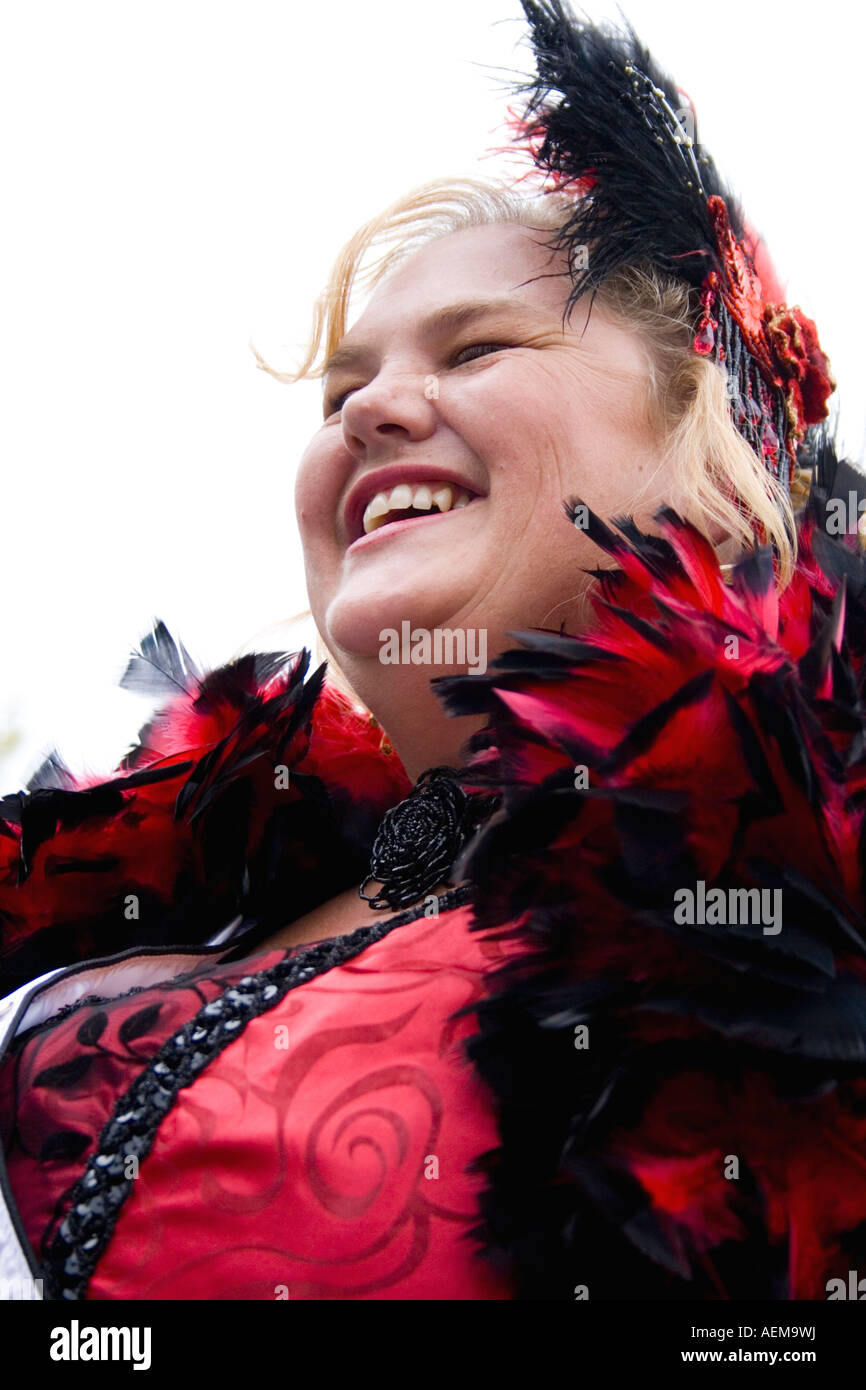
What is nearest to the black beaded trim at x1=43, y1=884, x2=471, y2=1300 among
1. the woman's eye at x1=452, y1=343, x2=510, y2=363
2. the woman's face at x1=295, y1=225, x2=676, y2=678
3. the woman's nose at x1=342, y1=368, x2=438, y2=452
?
the woman's face at x1=295, y1=225, x2=676, y2=678

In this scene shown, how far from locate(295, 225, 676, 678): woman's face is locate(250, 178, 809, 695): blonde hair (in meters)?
0.03

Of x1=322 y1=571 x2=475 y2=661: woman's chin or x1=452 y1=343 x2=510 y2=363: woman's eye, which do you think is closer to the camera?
x1=322 y1=571 x2=475 y2=661: woman's chin

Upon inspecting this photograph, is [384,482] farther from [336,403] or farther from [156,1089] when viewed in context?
[156,1089]

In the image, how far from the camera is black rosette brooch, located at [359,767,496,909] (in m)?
1.31

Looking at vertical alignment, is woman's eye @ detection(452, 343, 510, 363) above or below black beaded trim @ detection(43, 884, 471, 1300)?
above

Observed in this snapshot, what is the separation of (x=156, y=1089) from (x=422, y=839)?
437 mm

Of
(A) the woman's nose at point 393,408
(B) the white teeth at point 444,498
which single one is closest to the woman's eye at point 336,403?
(A) the woman's nose at point 393,408

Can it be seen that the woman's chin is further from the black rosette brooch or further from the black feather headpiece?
the black feather headpiece

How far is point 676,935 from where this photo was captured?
891mm

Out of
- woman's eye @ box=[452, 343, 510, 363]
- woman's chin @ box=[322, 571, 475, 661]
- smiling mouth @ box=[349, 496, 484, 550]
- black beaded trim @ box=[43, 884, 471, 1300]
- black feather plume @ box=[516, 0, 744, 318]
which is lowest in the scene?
black beaded trim @ box=[43, 884, 471, 1300]

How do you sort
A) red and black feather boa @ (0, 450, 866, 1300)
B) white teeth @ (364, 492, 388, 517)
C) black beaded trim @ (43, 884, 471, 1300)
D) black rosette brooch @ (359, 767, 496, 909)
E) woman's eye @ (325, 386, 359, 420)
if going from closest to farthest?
1. red and black feather boa @ (0, 450, 866, 1300)
2. black beaded trim @ (43, 884, 471, 1300)
3. black rosette brooch @ (359, 767, 496, 909)
4. white teeth @ (364, 492, 388, 517)
5. woman's eye @ (325, 386, 359, 420)

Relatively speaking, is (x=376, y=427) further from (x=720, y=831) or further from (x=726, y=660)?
(x=720, y=831)
